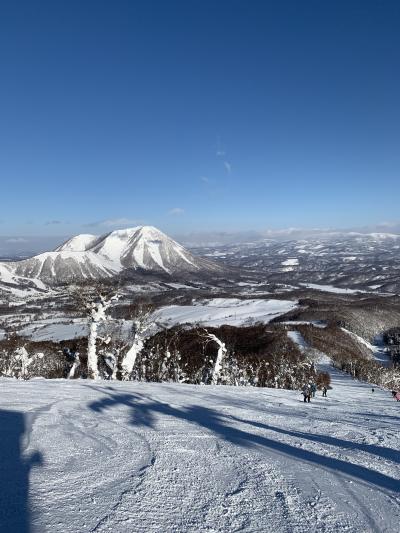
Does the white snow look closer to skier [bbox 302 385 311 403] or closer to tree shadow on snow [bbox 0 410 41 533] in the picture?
skier [bbox 302 385 311 403]

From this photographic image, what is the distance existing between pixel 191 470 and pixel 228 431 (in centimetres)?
356

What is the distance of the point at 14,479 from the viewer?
295 inches

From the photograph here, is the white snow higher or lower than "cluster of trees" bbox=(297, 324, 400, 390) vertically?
lower

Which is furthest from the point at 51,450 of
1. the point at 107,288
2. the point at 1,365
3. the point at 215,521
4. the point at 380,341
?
the point at 380,341

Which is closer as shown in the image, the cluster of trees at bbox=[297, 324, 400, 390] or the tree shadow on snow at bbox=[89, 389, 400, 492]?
the tree shadow on snow at bbox=[89, 389, 400, 492]

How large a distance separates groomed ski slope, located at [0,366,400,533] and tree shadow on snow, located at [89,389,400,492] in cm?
4

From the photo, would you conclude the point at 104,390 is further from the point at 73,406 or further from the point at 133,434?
the point at 133,434

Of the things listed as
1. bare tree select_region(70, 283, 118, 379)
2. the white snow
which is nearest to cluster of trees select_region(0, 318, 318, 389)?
bare tree select_region(70, 283, 118, 379)

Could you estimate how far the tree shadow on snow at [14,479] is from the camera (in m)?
6.11

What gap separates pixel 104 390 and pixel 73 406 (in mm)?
4821

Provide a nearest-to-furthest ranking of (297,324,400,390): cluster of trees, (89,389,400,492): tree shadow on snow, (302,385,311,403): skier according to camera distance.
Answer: (89,389,400,492): tree shadow on snow, (302,385,311,403): skier, (297,324,400,390): cluster of trees

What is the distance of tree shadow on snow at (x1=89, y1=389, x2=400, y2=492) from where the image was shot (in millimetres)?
8711

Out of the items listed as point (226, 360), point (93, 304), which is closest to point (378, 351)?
point (226, 360)

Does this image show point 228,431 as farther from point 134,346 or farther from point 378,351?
point 378,351
